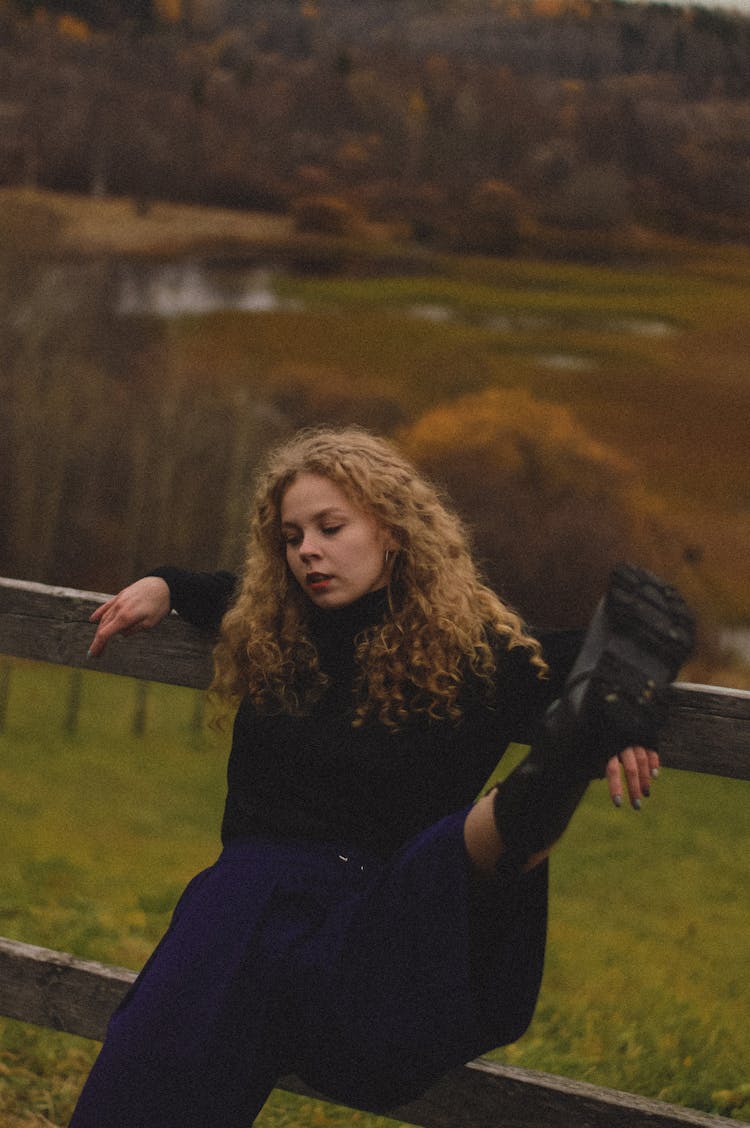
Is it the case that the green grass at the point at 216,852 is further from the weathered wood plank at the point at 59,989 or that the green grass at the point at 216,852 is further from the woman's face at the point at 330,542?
the woman's face at the point at 330,542

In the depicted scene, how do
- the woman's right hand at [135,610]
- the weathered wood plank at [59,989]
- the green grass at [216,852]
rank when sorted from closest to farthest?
the woman's right hand at [135,610] < the weathered wood plank at [59,989] < the green grass at [216,852]

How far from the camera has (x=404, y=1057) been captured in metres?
1.71

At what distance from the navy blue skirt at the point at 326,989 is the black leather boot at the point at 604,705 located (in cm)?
15

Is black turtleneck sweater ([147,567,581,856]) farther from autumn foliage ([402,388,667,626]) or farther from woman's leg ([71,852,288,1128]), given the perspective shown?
autumn foliage ([402,388,667,626])

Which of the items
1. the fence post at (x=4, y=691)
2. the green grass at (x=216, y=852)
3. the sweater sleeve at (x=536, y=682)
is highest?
the sweater sleeve at (x=536, y=682)

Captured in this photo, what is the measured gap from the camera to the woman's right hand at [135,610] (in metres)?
2.08

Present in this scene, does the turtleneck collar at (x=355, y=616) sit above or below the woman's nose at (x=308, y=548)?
below

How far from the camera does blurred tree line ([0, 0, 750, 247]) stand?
272 inches

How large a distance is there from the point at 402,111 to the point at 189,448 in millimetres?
2442

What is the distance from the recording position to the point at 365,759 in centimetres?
185

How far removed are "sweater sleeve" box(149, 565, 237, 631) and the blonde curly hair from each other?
6 centimetres

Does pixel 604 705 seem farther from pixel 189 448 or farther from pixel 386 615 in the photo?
pixel 189 448

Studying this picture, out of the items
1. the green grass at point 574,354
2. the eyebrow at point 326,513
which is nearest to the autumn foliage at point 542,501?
the green grass at point 574,354

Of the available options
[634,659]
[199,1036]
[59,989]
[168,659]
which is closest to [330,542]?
[168,659]
